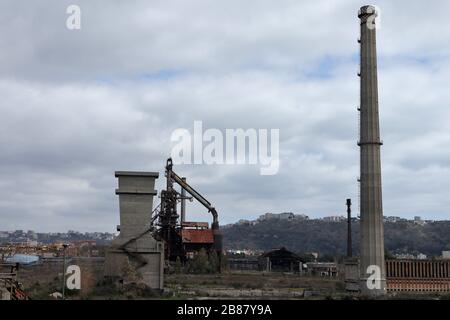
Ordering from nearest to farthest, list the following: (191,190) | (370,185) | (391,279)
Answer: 1. (370,185)
2. (391,279)
3. (191,190)

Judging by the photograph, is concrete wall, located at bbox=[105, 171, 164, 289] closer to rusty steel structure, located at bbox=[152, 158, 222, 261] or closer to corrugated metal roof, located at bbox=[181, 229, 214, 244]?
rusty steel structure, located at bbox=[152, 158, 222, 261]

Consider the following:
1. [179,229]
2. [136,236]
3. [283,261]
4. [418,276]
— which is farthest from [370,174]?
[283,261]

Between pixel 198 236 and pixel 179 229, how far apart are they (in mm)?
10107

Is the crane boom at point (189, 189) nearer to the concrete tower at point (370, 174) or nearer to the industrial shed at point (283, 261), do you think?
the industrial shed at point (283, 261)

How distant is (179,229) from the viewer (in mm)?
79312

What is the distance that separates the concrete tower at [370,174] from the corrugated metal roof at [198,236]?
40.1m

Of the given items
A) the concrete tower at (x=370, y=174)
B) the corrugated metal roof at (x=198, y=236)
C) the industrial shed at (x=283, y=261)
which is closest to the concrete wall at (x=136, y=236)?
the concrete tower at (x=370, y=174)

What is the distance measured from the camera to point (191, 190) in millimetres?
78562

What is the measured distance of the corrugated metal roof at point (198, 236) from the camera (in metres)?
87.6

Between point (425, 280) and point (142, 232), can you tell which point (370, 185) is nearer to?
point (425, 280)

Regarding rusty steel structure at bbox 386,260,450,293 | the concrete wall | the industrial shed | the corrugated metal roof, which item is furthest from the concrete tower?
the industrial shed
